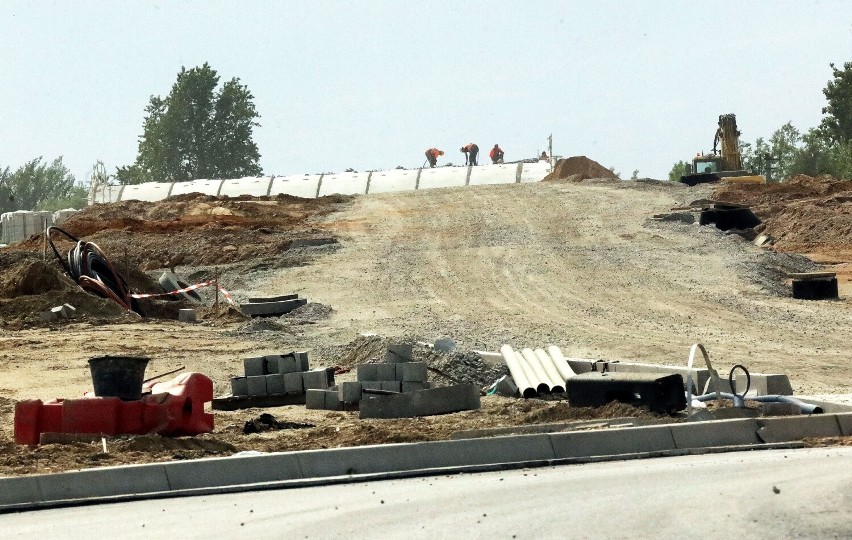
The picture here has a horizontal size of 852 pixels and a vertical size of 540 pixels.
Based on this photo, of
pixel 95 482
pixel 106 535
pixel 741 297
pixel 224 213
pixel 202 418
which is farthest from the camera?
pixel 224 213

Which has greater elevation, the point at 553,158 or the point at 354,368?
the point at 553,158

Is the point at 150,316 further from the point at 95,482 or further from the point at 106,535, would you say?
the point at 106,535

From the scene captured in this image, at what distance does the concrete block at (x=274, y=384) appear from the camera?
16.5 m

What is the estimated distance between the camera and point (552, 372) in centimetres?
1616

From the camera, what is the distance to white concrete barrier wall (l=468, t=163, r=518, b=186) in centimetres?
6356

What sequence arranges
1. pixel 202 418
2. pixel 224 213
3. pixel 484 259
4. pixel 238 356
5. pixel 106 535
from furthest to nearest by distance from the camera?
pixel 224 213, pixel 484 259, pixel 238 356, pixel 202 418, pixel 106 535

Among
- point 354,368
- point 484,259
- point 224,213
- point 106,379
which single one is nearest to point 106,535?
point 106,379

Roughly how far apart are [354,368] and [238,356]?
314 centimetres

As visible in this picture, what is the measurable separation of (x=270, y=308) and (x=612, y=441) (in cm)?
1751

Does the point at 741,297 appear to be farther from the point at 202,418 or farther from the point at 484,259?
the point at 202,418

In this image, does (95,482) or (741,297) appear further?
(741,297)

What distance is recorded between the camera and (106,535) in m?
8.25

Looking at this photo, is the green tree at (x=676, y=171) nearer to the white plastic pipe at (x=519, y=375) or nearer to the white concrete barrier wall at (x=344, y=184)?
the white concrete barrier wall at (x=344, y=184)

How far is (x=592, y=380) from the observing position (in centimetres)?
1390
